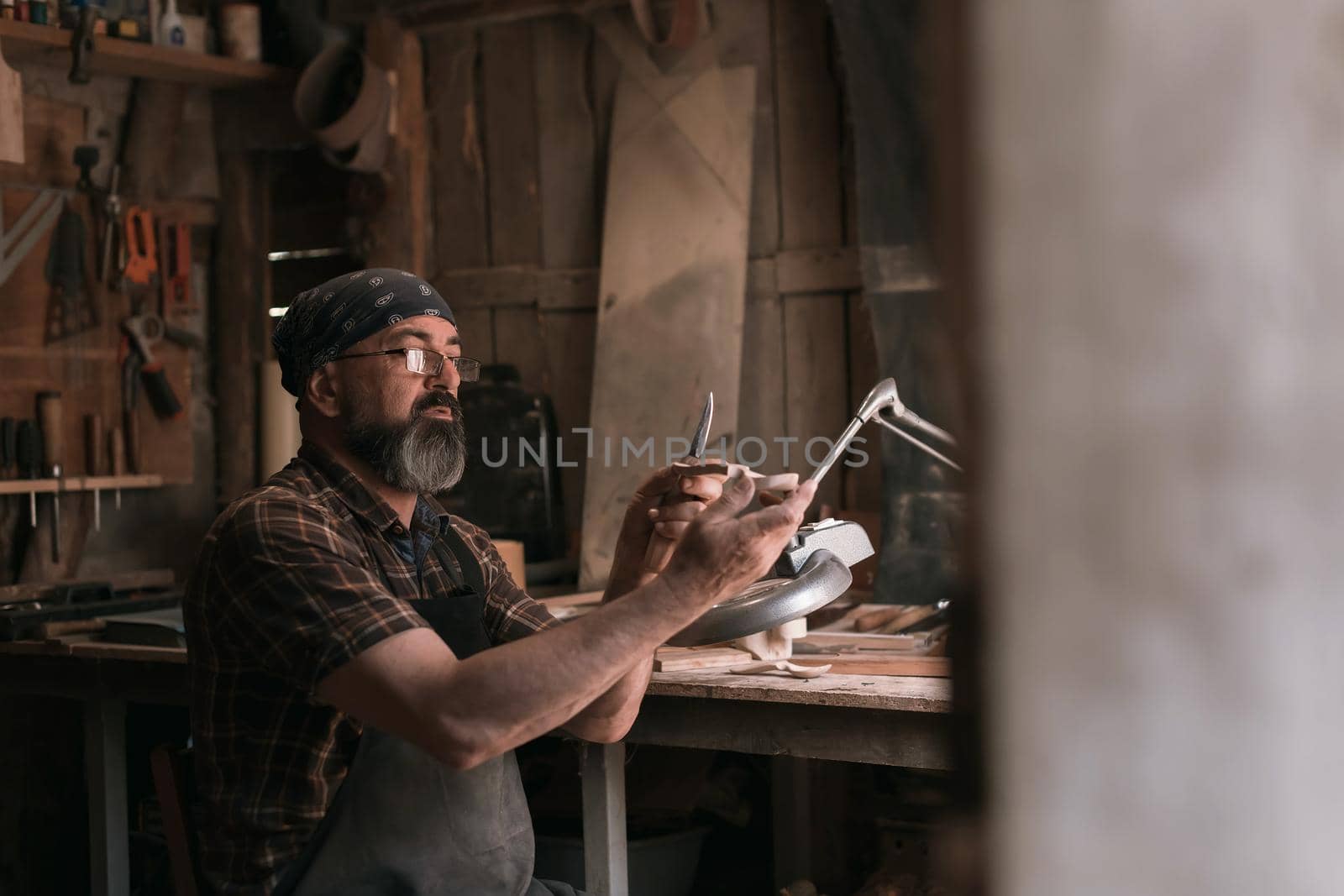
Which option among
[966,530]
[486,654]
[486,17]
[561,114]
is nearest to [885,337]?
[561,114]

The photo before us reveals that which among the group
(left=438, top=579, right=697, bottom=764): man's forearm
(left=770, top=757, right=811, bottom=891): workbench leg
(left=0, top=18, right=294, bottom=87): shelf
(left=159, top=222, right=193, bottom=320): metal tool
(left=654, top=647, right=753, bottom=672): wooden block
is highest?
(left=0, top=18, right=294, bottom=87): shelf

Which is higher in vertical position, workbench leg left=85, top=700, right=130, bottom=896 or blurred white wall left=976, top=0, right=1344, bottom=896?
blurred white wall left=976, top=0, right=1344, bottom=896

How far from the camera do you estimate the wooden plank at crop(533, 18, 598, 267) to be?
470 cm

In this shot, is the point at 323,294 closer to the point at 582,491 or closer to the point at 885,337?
the point at 885,337

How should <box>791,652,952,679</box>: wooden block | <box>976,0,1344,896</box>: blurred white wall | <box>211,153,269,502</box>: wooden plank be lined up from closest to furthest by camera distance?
<box>976,0,1344,896</box>: blurred white wall
<box>791,652,952,679</box>: wooden block
<box>211,153,269,502</box>: wooden plank

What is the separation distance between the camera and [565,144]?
475 centimetres

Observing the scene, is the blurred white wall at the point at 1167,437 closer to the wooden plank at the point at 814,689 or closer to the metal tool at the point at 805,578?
the metal tool at the point at 805,578

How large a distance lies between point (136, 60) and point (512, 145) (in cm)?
132

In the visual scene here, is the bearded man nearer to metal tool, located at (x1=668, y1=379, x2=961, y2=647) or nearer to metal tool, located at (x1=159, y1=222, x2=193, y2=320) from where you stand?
metal tool, located at (x1=668, y1=379, x2=961, y2=647)

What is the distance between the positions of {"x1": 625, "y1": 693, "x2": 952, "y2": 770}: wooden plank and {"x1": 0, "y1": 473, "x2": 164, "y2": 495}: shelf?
8.53ft

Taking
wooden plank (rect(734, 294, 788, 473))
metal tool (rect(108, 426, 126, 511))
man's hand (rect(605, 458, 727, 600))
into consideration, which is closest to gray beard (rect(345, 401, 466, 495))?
man's hand (rect(605, 458, 727, 600))

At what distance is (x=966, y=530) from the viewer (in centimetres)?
48

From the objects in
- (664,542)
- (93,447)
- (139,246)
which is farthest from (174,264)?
(664,542)

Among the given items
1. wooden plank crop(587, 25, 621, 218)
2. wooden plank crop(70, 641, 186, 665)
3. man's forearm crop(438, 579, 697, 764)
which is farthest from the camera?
wooden plank crop(587, 25, 621, 218)
